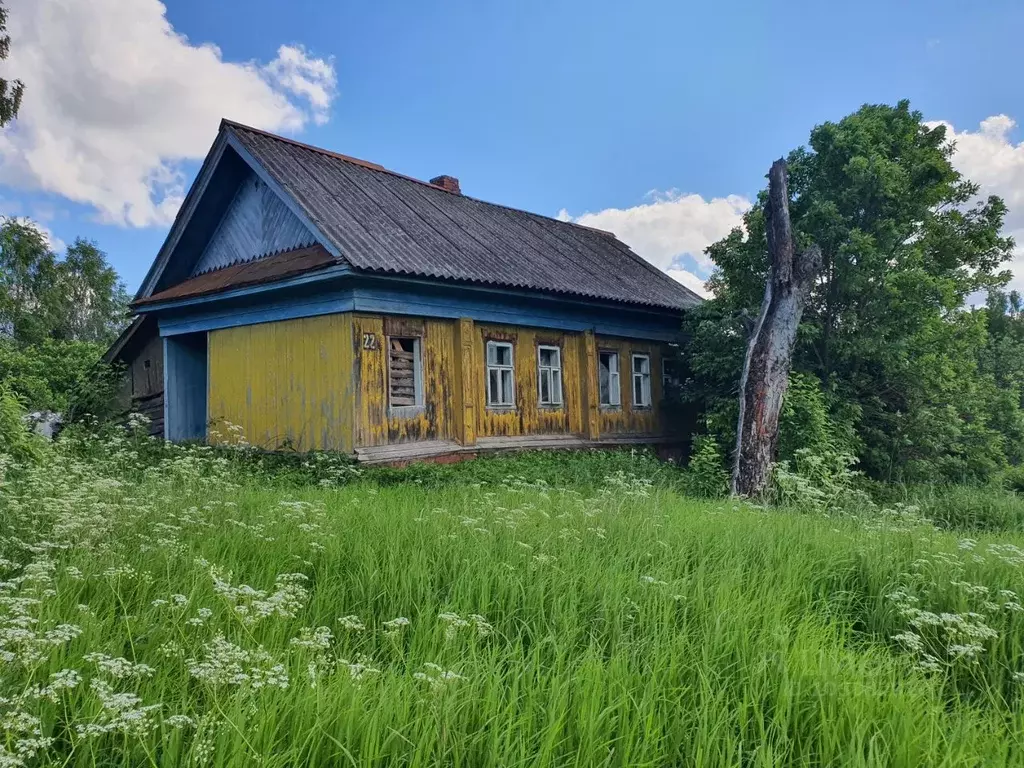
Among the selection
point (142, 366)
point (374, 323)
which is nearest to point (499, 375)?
point (374, 323)

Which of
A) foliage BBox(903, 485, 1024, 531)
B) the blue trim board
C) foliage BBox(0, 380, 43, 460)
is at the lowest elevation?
foliage BBox(903, 485, 1024, 531)

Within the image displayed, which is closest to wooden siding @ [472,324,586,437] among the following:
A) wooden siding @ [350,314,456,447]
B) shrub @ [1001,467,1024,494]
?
wooden siding @ [350,314,456,447]

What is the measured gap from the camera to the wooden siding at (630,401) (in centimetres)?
1420

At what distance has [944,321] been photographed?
12.6 m

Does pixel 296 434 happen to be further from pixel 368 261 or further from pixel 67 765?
pixel 67 765

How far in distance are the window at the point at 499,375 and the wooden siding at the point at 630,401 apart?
97.4 inches

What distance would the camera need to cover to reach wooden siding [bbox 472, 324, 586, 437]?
11812 millimetres

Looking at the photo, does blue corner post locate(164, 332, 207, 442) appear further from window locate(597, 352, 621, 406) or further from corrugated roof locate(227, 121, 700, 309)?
window locate(597, 352, 621, 406)

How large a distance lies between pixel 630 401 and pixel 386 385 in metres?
6.19

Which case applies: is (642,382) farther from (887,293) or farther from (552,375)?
(887,293)

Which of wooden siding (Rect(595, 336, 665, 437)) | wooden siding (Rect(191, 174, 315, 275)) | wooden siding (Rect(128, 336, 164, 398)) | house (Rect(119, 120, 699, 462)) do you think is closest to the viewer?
house (Rect(119, 120, 699, 462))

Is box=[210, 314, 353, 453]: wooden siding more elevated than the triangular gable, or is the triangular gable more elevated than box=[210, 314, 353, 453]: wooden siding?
the triangular gable

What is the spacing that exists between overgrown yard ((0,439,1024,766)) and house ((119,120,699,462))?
503 centimetres

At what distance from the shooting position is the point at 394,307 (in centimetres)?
1051
